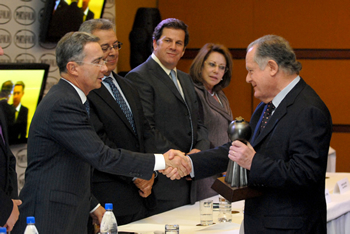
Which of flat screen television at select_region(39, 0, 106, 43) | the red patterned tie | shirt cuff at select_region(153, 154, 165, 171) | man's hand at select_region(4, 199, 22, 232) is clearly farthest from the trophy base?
flat screen television at select_region(39, 0, 106, 43)

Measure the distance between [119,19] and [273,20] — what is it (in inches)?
75.5

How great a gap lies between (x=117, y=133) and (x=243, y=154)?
2.99 feet

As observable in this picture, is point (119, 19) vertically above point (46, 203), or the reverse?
point (119, 19)

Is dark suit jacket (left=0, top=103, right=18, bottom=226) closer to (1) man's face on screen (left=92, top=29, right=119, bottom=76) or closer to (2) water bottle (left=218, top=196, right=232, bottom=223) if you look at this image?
(1) man's face on screen (left=92, top=29, right=119, bottom=76)

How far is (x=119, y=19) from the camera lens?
504cm

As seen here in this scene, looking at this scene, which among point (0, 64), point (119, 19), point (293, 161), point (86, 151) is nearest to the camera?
point (293, 161)

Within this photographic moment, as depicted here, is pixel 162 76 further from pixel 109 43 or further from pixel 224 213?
pixel 224 213

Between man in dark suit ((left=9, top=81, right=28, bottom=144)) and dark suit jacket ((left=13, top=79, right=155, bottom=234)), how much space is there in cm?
147

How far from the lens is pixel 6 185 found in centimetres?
224

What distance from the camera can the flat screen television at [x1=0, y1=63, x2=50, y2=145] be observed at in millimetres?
3150

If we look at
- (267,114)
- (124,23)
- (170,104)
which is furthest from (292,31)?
(267,114)

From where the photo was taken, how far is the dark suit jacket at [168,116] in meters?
2.84

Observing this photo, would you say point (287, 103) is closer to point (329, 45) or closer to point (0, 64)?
point (0, 64)

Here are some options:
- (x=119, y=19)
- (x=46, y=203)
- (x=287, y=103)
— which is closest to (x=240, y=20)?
(x=119, y=19)
